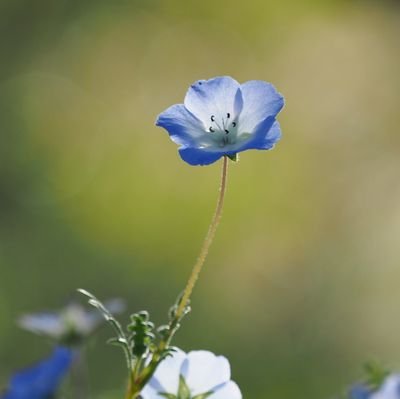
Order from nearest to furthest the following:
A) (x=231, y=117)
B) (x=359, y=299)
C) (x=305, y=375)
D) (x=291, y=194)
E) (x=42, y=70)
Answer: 1. (x=231, y=117)
2. (x=305, y=375)
3. (x=359, y=299)
4. (x=291, y=194)
5. (x=42, y=70)

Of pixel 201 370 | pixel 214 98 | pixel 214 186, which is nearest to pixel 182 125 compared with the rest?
pixel 214 98

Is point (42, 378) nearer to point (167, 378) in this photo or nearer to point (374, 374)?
point (167, 378)

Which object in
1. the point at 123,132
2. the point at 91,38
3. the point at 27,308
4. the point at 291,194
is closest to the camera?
the point at 27,308

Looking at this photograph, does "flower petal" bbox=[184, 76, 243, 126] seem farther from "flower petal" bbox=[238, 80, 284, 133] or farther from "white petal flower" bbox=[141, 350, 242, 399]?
"white petal flower" bbox=[141, 350, 242, 399]

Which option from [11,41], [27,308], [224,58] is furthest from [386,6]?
[27,308]

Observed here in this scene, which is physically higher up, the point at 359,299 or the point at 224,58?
the point at 224,58

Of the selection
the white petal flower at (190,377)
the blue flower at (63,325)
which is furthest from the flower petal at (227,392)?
the blue flower at (63,325)

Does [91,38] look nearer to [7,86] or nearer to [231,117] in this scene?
[7,86]
